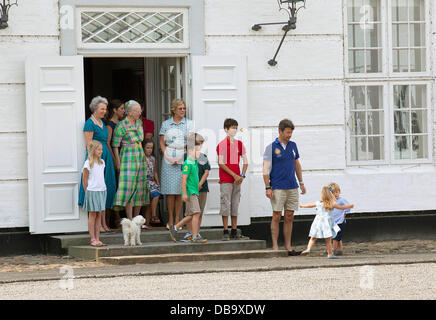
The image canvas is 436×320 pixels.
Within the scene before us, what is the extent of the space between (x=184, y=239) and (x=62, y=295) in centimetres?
326

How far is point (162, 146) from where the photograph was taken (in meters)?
Answer: 11.7

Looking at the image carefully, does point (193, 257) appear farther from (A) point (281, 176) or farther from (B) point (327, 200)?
(B) point (327, 200)

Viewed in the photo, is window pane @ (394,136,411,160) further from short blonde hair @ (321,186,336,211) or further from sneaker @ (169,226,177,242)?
sneaker @ (169,226,177,242)

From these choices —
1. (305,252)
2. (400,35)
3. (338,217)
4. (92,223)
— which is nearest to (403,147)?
(400,35)

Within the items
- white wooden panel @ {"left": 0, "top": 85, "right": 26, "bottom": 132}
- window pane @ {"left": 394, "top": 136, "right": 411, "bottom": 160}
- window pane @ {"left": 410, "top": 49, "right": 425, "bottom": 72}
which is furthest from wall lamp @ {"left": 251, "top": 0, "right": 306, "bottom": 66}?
white wooden panel @ {"left": 0, "top": 85, "right": 26, "bottom": 132}

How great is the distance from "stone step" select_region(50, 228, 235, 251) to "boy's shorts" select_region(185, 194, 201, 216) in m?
0.56

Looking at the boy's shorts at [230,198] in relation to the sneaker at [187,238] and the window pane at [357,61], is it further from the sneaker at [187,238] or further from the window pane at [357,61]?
the window pane at [357,61]

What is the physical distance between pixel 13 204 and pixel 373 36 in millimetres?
5218

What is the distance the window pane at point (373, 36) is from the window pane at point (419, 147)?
138 centimetres

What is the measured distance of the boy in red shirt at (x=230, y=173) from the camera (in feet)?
36.9

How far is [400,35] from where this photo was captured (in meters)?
12.8

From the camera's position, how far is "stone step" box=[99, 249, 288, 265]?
10219mm
